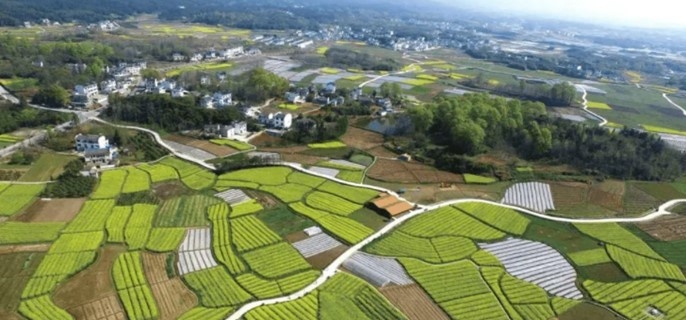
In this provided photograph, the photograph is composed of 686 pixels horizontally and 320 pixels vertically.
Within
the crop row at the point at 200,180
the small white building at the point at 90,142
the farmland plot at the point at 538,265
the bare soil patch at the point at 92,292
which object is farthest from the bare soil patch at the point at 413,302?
the small white building at the point at 90,142

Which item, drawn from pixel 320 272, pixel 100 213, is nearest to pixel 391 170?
pixel 320 272

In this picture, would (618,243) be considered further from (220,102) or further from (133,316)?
(220,102)

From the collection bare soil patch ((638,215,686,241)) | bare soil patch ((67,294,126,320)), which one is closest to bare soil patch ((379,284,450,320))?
bare soil patch ((67,294,126,320))

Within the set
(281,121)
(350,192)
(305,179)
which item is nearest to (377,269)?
(350,192)

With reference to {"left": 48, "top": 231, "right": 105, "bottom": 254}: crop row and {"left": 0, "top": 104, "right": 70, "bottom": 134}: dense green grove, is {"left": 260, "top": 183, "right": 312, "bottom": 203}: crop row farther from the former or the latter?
{"left": 0, "top": 104, "right": 70, "bottom": 134}: dense green grove

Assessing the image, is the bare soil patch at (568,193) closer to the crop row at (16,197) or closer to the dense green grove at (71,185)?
the dense green grove at (71,185)

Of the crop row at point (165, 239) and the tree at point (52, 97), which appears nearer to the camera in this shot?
the crop row at point (165, 239)
